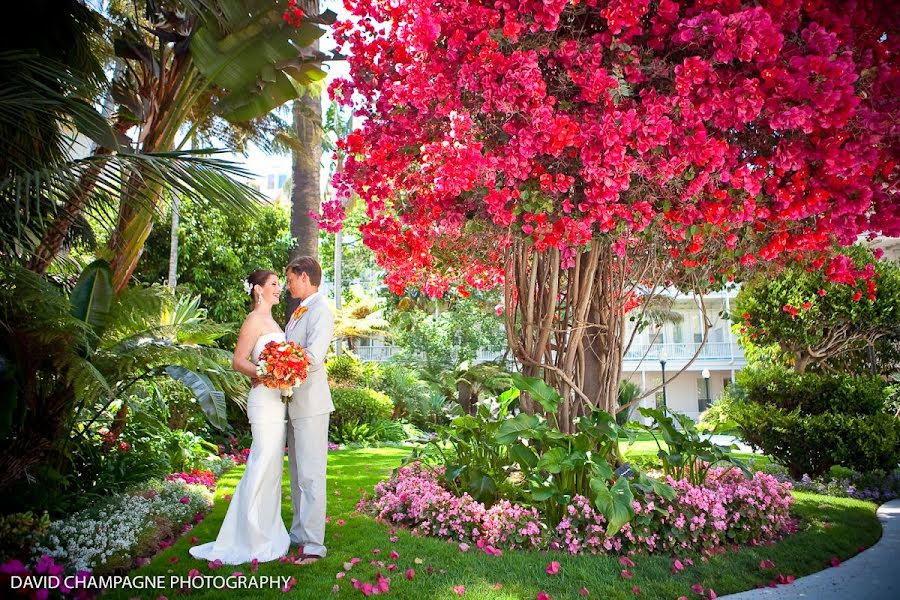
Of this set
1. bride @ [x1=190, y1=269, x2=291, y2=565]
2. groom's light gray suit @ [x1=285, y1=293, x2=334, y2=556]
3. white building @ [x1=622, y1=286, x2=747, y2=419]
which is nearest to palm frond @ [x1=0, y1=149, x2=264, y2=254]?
bride @ [x1=190, y1=269, x2=291, y2=565]

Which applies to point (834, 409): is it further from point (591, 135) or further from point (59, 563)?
point (59, 563)

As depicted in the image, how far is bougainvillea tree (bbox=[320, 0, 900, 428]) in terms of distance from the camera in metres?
4.00

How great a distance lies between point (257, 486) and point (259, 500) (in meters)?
0.10

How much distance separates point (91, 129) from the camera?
14.3ft

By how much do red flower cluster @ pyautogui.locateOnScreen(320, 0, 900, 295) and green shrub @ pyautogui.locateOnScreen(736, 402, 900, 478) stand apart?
428 cm

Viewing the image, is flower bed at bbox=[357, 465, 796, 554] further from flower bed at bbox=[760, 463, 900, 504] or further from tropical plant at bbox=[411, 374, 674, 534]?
flower bed at bbox=[760, 463, 900, 504]

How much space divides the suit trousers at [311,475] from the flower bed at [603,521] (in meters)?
0.97


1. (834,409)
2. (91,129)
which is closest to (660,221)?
(91,129)

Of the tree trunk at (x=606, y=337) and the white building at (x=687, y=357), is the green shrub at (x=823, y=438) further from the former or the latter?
the white building at (x=687, y=357)

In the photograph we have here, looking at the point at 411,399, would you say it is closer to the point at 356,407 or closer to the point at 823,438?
the point at 356,407

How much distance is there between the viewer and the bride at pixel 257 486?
4.36m

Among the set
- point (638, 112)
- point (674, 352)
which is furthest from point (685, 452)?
point (674, 352)

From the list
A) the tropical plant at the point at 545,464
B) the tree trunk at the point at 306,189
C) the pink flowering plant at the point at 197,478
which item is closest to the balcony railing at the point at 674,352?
the tree trunk at the point at 306,189

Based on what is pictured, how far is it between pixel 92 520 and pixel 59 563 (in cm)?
66
